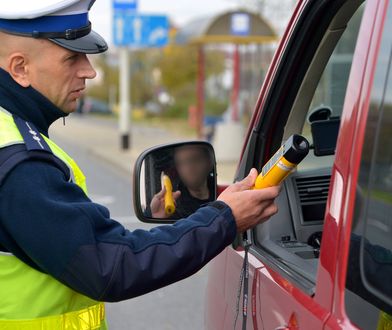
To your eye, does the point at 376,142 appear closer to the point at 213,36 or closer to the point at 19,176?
the point at 19,176

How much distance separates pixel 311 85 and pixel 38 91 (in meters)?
1.05

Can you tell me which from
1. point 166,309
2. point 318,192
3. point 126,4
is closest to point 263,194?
point 318,192

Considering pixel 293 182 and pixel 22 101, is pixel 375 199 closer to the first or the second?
pixel 22 101

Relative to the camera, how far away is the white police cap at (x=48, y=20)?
5.59 feet

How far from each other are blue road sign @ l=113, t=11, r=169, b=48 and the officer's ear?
15915 millimetres

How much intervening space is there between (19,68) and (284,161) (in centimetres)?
64

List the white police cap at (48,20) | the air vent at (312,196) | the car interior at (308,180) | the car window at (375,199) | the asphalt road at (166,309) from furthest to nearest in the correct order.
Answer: the asphalt road at (166,309), the air vent at (312,196), the car interior at (308,180), the white police cap at (48,20), the car window at (375,199)

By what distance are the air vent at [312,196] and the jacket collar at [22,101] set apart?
112 cm

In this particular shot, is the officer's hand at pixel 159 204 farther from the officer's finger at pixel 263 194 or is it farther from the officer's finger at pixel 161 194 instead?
the officer's finger at pixel 263 194

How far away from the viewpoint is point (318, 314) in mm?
1665

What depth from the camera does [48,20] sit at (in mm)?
1728

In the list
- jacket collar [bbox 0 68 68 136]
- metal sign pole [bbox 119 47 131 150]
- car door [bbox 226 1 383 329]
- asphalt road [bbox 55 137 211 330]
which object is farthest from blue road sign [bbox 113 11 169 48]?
jacket collar [bbox 0 68 68 136]

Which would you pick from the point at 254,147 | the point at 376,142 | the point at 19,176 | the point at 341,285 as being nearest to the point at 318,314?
the point at 341,285

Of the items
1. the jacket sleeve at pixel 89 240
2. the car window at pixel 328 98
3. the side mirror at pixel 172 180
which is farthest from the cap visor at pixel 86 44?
the car window at pixel 328 98
